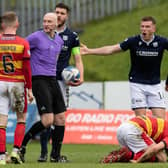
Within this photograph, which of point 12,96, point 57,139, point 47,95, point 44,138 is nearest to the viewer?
point 12,96

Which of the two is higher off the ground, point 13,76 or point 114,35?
point 114,35

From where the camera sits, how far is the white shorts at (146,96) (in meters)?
14.1

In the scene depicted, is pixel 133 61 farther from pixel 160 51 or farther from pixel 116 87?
pixel 116 87

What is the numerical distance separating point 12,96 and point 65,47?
6.40 feet

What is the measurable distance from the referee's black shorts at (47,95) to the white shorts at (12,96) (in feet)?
1.67

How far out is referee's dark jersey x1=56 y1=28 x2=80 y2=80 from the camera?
540 inches

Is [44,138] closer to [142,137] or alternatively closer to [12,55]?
[142,137]

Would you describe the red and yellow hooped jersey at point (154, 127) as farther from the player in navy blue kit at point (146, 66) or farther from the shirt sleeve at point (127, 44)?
the shirt sleeve at point (127, 44)

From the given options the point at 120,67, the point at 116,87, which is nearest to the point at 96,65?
the point at 120,67

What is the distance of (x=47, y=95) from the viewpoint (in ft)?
41.4

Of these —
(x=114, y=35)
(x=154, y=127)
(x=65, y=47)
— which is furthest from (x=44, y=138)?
(x=114, y=35)

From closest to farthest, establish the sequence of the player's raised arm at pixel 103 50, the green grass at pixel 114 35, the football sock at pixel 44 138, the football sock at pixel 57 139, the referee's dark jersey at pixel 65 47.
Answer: the football sock at pixel 57 139 < the football sock at pixel 44 138 < the referee's dark jersey at pixel 65 47 < the player's raised arm at pixel 103 50 < the green grass at pixel 114 35

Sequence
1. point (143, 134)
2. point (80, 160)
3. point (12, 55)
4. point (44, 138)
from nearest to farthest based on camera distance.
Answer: point (12, 55)
point (143, 134)
point (80, 160)
point (44, 138)

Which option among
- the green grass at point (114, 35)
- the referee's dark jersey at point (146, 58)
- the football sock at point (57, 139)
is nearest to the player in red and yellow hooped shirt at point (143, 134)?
the football sock at point (57, 139)
